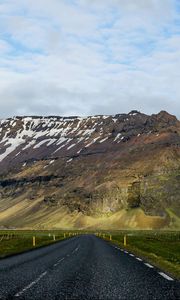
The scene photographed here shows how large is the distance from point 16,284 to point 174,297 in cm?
598

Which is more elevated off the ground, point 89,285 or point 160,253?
point 89,285

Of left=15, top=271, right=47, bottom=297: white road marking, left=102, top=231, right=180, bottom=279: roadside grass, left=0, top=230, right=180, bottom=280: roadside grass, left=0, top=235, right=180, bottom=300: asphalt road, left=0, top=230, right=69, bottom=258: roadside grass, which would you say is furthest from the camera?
left=0, top=230, right=69, bottom=258: roadside grass

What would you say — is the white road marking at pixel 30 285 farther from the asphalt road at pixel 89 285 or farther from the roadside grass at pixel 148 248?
the roadside grass at pixel 148 248

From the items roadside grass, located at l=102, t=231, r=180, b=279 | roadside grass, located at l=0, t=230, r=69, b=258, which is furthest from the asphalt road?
roadside grass, located at l=0, t=230, r=69, b=258

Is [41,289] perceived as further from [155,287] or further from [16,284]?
[155,287]

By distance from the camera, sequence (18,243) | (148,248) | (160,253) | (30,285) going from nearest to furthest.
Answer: (30,285) < (160,253) < (148,248) < (18,243)

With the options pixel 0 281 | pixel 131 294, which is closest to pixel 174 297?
pixel 131 294

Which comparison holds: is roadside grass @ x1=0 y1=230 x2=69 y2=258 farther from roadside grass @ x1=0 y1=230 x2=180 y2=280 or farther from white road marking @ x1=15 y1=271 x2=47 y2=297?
white road marking @ x1=15 y1=271 x2=47 y2=297

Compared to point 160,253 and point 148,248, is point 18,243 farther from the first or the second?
point 160,253

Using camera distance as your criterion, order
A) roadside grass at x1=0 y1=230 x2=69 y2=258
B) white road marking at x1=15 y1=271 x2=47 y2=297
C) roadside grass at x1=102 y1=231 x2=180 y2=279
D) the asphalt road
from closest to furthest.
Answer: the asphalt road, white road marking at x1=15 y1=271 x2=47 y2=297, roadside grass at x1=102 y1=231 x2=180 y2=279, roadside grass at x1=0 y1=230 x2=69 y2=258

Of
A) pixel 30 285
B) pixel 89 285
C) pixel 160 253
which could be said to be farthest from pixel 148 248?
pixel 30 285

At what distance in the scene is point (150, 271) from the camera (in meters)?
20.8

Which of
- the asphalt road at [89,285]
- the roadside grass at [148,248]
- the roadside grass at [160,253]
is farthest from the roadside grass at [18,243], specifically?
the asphalt road at [89,285]

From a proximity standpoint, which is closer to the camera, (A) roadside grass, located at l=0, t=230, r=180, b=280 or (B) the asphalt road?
(B) the asphalt road
